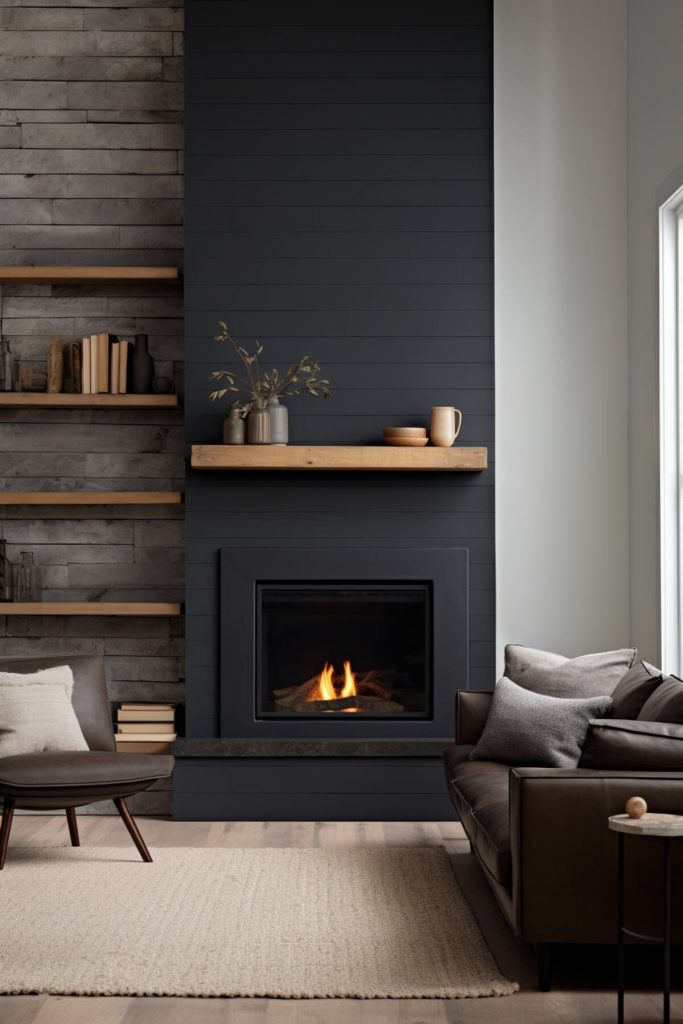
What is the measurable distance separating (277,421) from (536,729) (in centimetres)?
187

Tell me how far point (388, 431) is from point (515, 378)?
0.79m

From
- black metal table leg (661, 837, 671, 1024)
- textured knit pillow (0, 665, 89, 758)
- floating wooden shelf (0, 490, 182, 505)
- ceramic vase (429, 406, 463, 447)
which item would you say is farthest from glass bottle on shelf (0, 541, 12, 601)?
black metal table leg (661, 837, 671, 1024)

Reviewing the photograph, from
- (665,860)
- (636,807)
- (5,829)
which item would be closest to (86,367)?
(5,829)

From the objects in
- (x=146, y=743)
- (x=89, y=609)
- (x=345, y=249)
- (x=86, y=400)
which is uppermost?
(x=345, y=249)

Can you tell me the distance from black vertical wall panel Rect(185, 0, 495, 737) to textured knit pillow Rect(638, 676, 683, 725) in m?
1.66

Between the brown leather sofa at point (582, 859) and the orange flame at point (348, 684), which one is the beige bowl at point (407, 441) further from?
the brown leather sofa at point (582, 859)

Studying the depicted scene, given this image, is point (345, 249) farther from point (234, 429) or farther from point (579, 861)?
point (579, 861)

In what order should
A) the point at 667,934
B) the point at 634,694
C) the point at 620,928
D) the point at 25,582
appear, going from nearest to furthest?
the point at 667,934
the point at 620,928
the point at 634,694
the point at 25,582

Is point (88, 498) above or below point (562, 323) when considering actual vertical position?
below

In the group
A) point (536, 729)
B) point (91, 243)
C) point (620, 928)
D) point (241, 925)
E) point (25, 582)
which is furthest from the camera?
point (91, 243)

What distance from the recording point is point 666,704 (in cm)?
355

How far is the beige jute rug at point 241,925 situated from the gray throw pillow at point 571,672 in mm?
811

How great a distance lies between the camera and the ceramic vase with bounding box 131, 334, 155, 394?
5531 mm

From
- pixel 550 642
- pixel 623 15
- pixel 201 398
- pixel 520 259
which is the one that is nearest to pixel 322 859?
pixel 550 642
